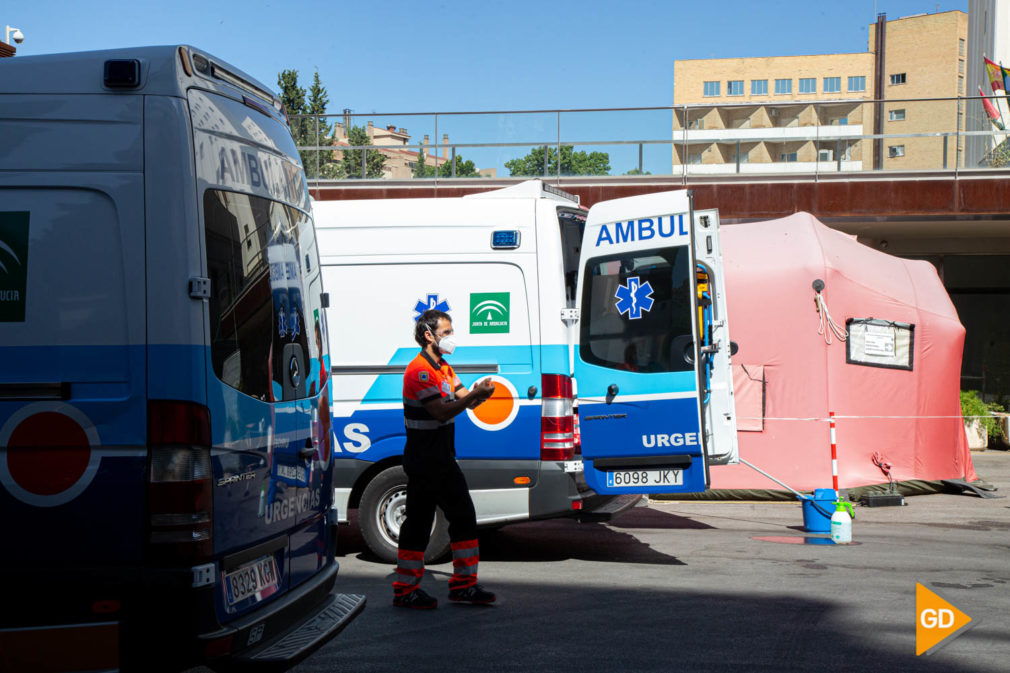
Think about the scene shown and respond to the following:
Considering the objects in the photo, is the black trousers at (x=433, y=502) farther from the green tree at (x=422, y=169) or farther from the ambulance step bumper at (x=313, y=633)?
the green tree at (x=422, y=169)

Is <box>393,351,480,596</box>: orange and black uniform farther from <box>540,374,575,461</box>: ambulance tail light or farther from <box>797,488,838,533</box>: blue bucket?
<box>797,488,838,533</box>: blue bucket

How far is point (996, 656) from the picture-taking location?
546 cm

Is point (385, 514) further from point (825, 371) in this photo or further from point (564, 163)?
point (564, 163)

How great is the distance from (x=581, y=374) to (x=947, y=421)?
6559mm

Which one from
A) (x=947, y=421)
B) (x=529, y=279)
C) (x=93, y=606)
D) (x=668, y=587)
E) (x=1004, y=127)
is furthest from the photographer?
(x=1004, y=127)

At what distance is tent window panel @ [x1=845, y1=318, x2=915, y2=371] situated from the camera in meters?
12.0

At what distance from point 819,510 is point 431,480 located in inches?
183

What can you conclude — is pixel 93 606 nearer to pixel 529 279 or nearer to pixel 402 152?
pixel 529 279

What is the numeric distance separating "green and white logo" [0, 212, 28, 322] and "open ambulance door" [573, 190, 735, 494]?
471 cm

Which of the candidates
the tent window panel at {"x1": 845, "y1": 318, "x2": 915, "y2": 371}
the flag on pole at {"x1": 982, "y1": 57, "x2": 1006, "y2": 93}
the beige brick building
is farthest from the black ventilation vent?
the flag on pole at {"x1": 982, "y1": 57, "x2": 1006, "y2": 93}

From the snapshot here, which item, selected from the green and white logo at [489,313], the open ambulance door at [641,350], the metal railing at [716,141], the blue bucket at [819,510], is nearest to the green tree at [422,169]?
the metal railing at [716,141]

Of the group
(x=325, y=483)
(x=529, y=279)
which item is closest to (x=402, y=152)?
(x=529, y=279)

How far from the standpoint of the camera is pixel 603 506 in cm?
799

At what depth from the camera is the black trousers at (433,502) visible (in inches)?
257
